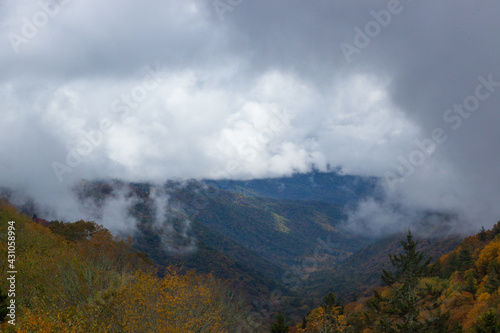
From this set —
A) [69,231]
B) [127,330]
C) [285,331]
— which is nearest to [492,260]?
[285,331]

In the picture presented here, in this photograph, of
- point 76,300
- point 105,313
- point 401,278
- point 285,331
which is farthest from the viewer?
point 285,331

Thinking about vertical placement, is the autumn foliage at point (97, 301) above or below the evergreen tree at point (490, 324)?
above

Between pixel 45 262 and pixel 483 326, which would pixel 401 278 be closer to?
pixel 483 326

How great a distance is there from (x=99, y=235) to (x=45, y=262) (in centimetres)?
4638

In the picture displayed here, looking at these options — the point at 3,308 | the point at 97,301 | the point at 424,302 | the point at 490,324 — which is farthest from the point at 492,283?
the point at 3,308

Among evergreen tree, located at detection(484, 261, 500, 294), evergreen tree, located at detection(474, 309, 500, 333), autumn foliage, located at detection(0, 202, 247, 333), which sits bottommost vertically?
evergreen tree, located at detection(484, 261, 500, 294)

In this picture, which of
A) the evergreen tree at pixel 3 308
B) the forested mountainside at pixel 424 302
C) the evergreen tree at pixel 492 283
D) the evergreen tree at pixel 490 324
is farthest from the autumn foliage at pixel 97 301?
the evergreen tree at pixel 492 283

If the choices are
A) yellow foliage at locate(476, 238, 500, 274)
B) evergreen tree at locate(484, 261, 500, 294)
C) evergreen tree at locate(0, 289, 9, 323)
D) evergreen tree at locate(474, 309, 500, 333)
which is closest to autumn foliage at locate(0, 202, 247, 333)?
evergreen tree at locate(0, 289, 9, 323)

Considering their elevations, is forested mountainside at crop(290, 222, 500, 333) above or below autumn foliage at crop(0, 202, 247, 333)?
below

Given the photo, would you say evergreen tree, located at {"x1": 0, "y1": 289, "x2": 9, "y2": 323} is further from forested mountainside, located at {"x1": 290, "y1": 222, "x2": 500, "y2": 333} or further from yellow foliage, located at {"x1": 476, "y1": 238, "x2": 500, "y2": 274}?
yellow foliage, located at {"x1": 476, "y1": 238, "x2": 500, "y2": 274}

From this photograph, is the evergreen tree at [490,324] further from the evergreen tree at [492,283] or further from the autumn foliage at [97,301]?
the autumn foliage at [97,301]

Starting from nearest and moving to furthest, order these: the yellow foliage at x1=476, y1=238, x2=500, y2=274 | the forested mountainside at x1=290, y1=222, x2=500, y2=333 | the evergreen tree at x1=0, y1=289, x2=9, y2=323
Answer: the evergreen tree at x1=0, y1=289, x2=9, y2=323
the forested mountainside at x1=290, y1=222, x2=500, y2=333
the yellow foliage at x1=476, y1=238, x2=500, y2=274

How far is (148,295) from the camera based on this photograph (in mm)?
Result: 32625

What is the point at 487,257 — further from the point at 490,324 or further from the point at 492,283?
the point at 490,324
